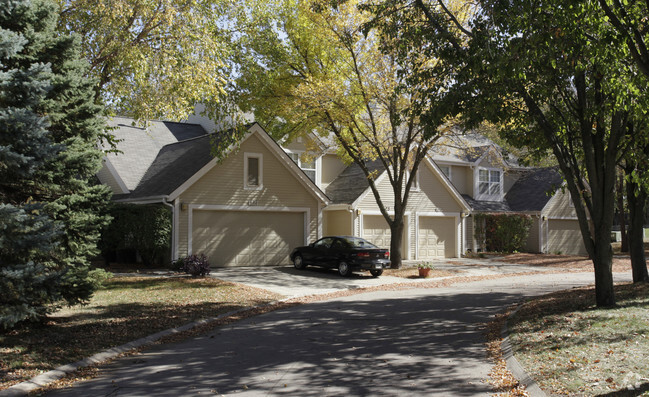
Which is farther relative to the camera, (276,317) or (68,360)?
(276,317)

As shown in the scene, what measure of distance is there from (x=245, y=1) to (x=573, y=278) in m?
16.3

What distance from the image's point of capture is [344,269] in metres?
20.0

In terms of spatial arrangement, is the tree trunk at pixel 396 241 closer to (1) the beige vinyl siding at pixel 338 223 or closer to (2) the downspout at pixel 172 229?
(1) the beige vinyl siding at pixel 338 223

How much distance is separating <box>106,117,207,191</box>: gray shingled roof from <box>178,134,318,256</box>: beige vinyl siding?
315 centimetres

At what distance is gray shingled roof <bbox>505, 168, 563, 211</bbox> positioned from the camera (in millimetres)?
34500

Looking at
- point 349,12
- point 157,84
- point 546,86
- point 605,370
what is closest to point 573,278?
point 546,86

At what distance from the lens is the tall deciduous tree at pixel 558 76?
9.33m

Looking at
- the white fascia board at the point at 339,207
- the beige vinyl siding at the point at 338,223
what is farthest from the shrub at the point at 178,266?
the beige vinyl siding at the point at 338,223

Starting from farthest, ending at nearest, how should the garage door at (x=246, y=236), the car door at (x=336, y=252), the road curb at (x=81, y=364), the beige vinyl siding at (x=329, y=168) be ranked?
the beige vinyl siding at (x=329, y=168) < the garage door at (x=246, y=236) < the car door at (x=336, y=252) < the road curb at (x=81, y=364)

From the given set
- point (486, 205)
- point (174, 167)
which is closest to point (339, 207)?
point (174, 167)

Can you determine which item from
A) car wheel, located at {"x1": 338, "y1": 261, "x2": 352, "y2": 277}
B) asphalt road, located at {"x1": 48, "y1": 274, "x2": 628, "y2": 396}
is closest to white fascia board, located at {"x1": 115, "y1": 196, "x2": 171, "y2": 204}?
car wheel, located at {"x1": 338, "y1": 261, "x2": 352, "y2": 277}

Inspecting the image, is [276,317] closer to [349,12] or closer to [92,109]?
[92,109]

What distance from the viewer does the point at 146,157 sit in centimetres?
2547

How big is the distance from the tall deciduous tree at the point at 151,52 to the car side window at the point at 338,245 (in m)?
7.86
